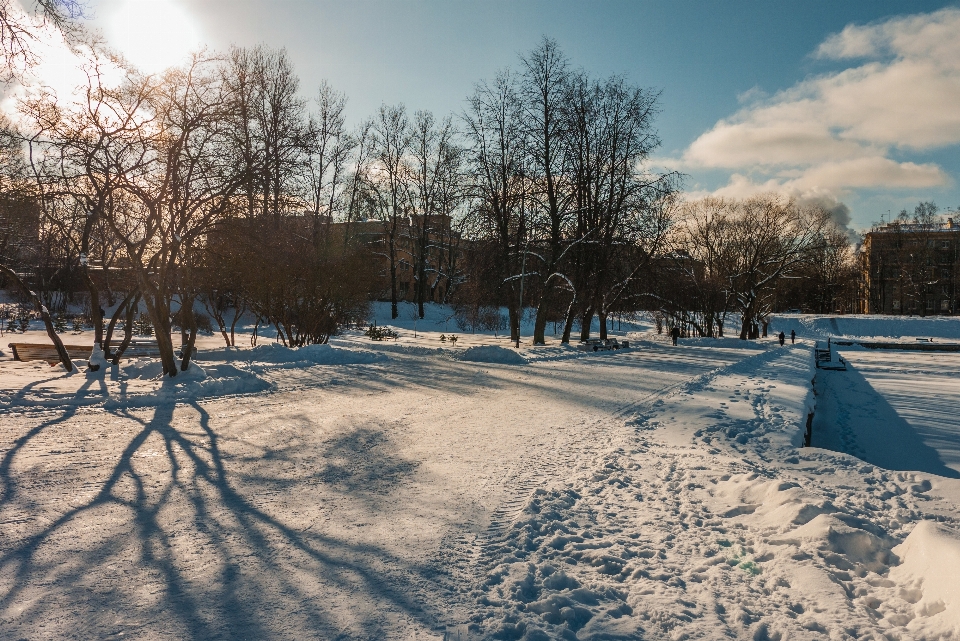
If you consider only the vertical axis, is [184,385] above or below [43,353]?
below

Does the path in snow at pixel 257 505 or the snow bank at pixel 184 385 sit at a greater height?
the snow bank at pixel 184 385

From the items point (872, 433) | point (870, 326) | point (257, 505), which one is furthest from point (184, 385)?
point (870, 326)

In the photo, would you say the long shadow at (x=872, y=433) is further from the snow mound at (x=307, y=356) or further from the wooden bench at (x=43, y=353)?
the wooden bench at (x=43, y=353)

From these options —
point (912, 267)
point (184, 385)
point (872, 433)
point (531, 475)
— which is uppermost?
point (912, 267)

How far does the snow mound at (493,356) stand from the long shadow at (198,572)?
15.9m

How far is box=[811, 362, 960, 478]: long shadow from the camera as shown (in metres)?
10.9

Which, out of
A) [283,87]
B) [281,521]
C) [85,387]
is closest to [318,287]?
[85,387]

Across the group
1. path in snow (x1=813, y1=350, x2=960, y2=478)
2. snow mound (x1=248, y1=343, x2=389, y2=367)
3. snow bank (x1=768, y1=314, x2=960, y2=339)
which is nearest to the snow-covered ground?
path in snow (x1=813, y1=350, x2=960, y2=478)

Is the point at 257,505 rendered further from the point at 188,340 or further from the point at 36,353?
the point at 36,353

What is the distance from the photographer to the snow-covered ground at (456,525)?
354 cm

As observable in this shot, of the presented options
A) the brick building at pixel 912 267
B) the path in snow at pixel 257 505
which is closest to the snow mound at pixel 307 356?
the path in snow at pixel 257 505

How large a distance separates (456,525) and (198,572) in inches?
80.0

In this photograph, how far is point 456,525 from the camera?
505cm

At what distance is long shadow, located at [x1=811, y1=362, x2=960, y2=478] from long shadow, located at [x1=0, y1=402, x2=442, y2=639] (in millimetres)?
9250
